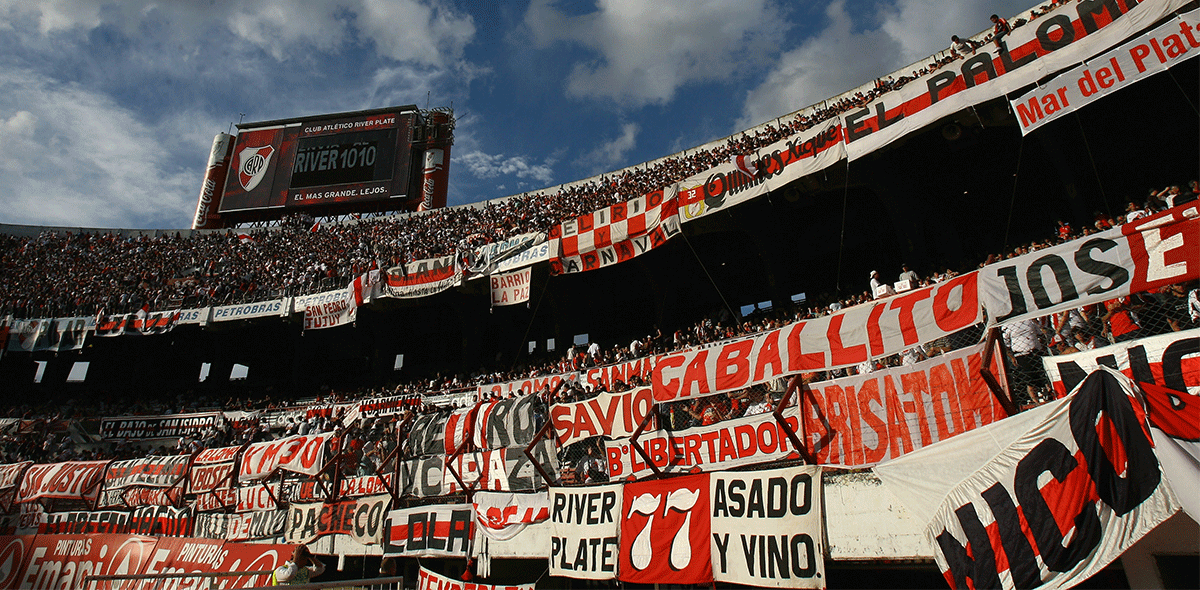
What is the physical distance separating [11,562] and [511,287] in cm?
1488

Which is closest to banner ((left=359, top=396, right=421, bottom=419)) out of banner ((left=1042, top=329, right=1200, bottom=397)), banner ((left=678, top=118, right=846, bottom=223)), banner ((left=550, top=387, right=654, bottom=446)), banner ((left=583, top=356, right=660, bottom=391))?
banner ((left=583, top=356, right=660, bottom=391))

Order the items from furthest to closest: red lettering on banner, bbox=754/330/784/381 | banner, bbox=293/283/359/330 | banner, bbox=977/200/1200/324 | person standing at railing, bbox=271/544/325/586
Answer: banner, bbox=293/283/359/330 < red lettering on banner, bbox=754/330/784/381 < person standing at railing, bbox=271/544/325/586 < banner, bbox=977/200/1200/324

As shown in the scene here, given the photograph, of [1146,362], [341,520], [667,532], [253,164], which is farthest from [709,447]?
[253,164]

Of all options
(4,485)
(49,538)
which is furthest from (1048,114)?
(4,485)

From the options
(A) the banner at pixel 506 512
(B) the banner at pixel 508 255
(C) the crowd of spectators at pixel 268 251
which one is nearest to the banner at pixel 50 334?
(C) the crowd of spectators at pixel 268 251

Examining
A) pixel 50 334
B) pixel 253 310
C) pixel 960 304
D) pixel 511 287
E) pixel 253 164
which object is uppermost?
pixel 253 164

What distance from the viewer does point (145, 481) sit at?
654 inches

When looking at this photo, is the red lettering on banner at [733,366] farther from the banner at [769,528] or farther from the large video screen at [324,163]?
the large video screen at [324,163]

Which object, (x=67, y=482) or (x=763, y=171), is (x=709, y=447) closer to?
(x=763, y=171)

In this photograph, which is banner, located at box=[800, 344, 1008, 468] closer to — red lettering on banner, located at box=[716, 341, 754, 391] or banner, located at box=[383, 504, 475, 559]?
red lettering on banner, located at box=[716, 341, 754, 391]

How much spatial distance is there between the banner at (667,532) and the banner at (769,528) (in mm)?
190

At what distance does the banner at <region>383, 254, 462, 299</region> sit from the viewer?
76.2 feet

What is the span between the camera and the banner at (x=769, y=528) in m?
6.83

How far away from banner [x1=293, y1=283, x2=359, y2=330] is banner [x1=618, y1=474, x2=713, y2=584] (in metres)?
20.2
